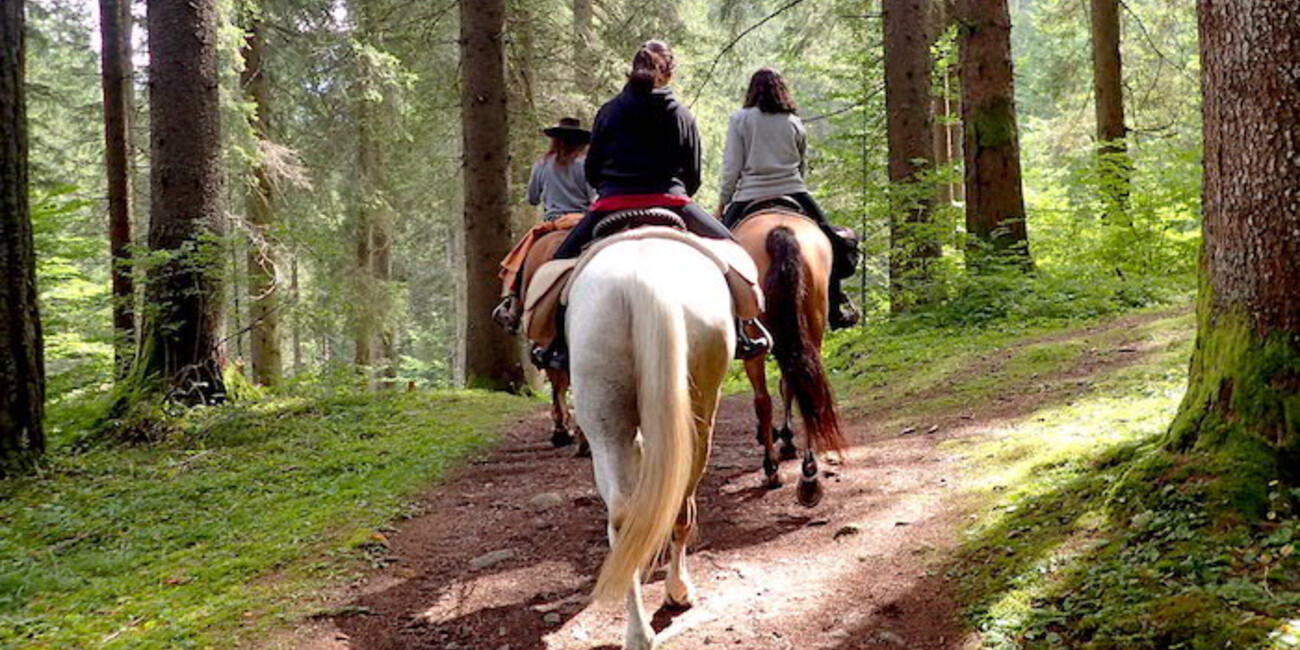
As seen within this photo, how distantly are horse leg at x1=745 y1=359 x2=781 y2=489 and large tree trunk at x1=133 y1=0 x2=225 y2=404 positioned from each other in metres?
5.33

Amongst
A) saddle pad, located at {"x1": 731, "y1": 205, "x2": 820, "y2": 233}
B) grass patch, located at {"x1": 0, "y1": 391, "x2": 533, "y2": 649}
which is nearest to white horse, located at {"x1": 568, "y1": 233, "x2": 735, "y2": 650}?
grass patch, located at {"x1": 0, "y1": 391, "x2": 533, "y2": 649}

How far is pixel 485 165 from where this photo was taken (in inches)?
464

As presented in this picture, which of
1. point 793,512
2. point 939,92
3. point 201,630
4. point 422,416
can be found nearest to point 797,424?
point 793,512

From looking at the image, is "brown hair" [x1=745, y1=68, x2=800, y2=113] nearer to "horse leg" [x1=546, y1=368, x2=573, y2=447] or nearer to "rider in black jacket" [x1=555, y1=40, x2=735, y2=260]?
"rider in black jacket" [x1=555, y1=40, x2=735, y2=260]

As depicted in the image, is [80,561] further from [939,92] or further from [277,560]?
[939,92]

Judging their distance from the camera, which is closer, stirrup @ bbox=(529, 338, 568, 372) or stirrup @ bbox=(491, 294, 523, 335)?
stirrup @ bbox=(529, 338, 568, 372)

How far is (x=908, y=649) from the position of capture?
343 centimetres

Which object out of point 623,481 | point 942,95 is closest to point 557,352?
point 623,481

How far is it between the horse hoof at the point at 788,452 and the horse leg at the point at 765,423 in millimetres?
528

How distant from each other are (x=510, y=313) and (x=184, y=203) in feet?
13.7

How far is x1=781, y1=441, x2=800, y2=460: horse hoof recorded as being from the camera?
21.9 feet

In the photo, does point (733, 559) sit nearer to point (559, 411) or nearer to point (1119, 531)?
point (1119, 531)

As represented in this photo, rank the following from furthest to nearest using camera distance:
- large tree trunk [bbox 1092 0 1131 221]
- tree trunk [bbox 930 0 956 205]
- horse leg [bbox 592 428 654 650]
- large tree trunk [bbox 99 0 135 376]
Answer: large tree trunk [bbox 1092 0 1131 221], tree trunk [bbox 930 0 956 205], large tree trunk [bbox 99 0 135 376], horse leg [bbox 592 428 654 650]

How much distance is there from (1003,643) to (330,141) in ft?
57.6
